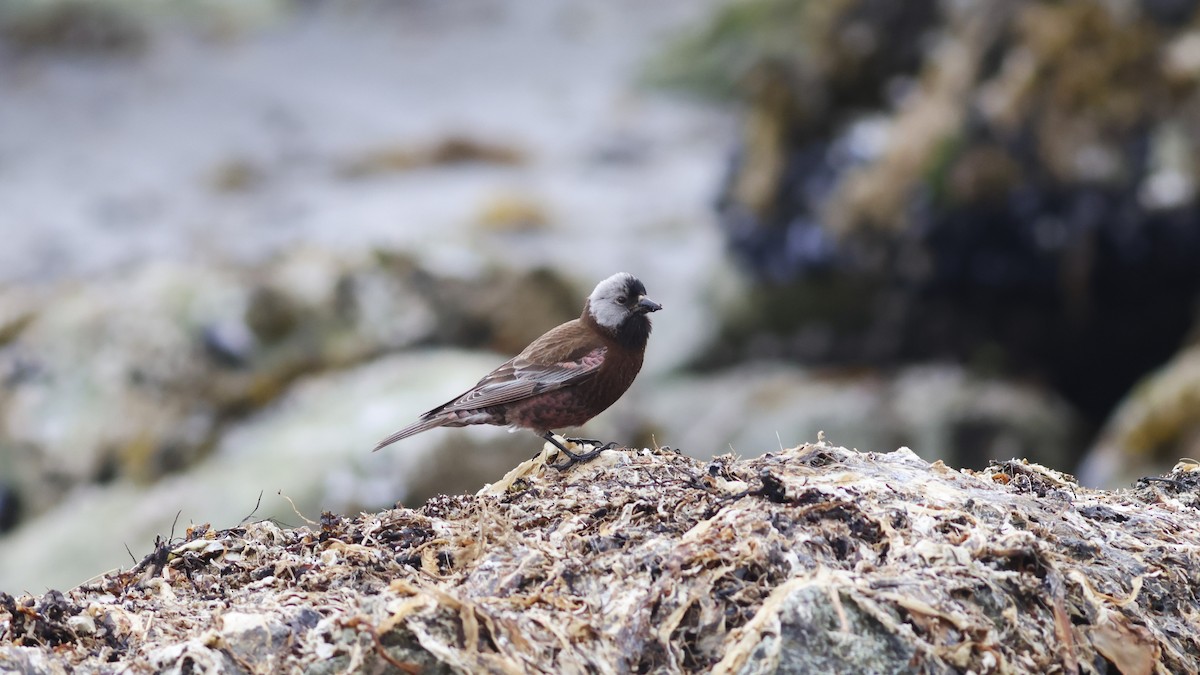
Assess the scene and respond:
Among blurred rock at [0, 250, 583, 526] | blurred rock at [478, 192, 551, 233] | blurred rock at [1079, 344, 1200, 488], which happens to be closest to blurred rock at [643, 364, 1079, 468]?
blurred rock at [1079, 344, 1200, 488]

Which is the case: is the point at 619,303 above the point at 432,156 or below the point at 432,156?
below

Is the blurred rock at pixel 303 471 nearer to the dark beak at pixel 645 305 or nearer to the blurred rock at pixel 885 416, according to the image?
the blurred rock at pixel 885 416

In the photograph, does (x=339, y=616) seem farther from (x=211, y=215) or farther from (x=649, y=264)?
(x=211, y=215)

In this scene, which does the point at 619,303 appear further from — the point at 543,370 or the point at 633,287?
the point at 543,370

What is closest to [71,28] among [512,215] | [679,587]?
[512,215]

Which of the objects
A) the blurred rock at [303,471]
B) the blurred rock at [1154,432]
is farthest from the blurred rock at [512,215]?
the blurred rock at [1154,432]

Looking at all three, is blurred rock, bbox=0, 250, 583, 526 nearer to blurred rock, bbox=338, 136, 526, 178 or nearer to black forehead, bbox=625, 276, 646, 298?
black forehead, bbox=625, 276, 646, 298

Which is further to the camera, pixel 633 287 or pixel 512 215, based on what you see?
pixel 512 215

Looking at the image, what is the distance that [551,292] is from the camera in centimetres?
1112

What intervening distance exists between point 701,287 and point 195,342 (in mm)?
5904

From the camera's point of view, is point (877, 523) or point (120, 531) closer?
point (877, 523)

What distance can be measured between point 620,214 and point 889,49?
176 inches

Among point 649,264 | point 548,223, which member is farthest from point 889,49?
point 548,223

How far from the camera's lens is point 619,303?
5.78 meters
